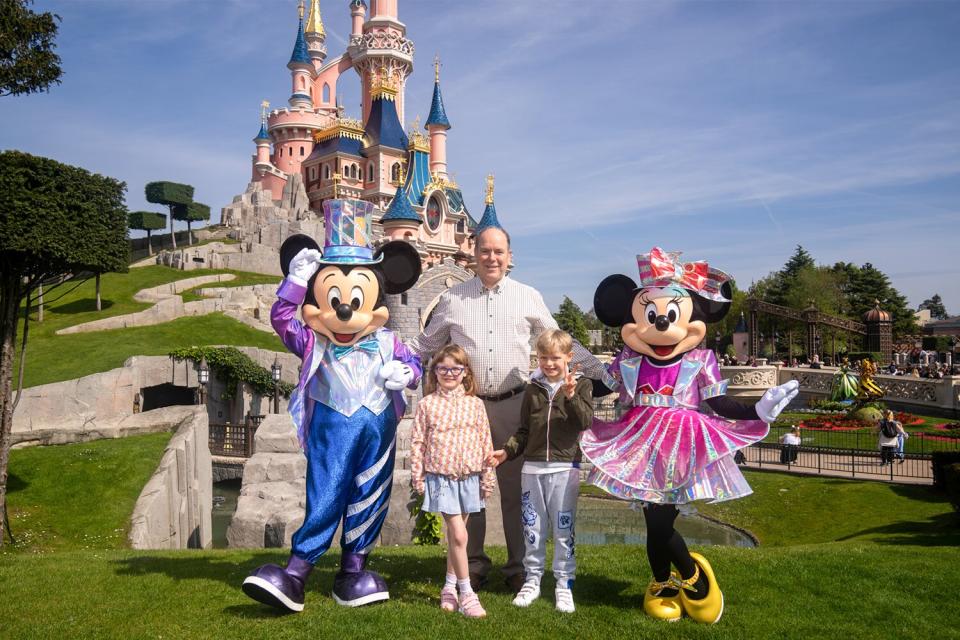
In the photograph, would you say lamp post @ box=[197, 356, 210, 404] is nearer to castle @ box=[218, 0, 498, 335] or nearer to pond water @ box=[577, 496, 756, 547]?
pond water @ box=[577, 496, 756, 547]

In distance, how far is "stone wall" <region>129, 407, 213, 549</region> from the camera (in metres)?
9.73

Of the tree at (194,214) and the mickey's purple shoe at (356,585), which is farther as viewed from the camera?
the tree at (194,214)

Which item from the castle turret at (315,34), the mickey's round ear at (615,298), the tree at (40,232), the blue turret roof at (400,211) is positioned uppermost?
the castle turret at (315,34)

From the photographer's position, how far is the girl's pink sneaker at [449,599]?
15.0 feet

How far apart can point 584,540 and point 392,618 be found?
27.9 ft

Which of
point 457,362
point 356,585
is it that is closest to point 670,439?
point 457,362

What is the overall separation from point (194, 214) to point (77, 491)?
41.3 meters

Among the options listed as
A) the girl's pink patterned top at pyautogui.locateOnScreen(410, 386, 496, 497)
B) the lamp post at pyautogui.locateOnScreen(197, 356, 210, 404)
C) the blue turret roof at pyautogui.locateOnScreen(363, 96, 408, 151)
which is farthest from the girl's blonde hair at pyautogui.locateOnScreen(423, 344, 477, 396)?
the blue turret roof at pyautogui.locateOnScreen(363, 96, 408, 151)

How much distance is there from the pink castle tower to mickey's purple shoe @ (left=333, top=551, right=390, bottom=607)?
38.9 metres

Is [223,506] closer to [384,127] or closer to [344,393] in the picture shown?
[344,393]

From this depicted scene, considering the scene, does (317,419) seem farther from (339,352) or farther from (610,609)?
(610,609)

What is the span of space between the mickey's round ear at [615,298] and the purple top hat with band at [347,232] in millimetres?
1781

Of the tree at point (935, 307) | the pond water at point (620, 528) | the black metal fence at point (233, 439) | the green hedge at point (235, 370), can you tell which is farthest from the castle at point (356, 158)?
the tree at point (935, 307)

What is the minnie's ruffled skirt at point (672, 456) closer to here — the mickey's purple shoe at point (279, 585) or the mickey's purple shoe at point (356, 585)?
the mickey's purple shoe at point (356, 585)
